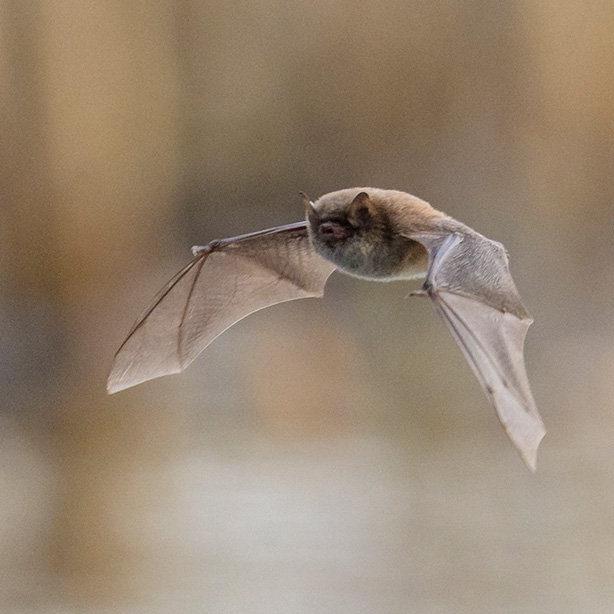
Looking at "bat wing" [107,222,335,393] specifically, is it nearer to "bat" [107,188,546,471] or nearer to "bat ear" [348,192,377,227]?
"bat" [107,188,546,471]

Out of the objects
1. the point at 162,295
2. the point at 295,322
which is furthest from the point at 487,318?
the point at 295,322

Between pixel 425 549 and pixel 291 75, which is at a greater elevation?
pixel 291 75

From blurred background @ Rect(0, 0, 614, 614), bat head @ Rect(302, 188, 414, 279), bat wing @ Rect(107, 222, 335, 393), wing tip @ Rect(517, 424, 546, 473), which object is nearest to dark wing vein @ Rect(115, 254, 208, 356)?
bat wing @ Rect(107, 222, 335, 393)

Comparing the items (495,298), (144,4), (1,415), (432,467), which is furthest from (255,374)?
(495,298)

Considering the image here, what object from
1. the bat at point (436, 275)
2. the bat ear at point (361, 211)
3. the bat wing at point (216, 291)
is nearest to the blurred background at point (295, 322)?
the bat wing at point (216, 291)

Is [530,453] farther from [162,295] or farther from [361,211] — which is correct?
[162,295]

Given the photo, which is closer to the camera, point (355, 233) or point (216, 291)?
point (355, 233)

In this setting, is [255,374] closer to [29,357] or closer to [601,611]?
[29,357]
